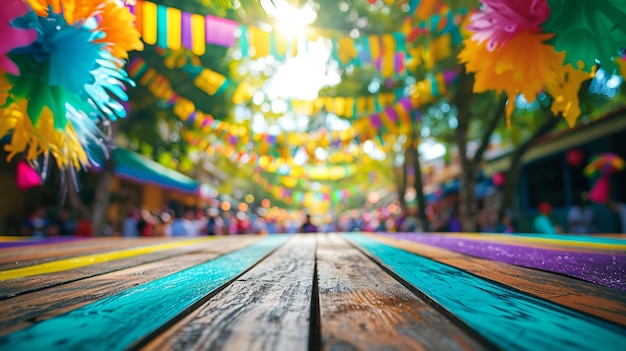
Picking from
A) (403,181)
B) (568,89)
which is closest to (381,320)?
(568,89)

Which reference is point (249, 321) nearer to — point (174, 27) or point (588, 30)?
point (588, 30)

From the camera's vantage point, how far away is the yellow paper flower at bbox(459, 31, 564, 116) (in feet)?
4.49

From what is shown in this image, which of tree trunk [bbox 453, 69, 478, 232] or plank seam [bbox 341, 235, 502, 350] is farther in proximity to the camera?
tree trunk [bbox 453, 69, 478, 232]

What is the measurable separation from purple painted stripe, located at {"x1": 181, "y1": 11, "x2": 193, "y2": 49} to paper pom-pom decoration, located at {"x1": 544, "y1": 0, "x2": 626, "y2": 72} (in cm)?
350

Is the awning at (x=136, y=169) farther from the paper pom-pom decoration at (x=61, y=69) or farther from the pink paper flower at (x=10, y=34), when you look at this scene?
the pink paper flower at (x=10, y=34)

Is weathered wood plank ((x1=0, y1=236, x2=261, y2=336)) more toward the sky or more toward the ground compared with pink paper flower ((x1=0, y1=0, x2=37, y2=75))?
more toward the ground

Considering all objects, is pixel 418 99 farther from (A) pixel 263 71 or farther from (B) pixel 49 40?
(B) pixel 49 40

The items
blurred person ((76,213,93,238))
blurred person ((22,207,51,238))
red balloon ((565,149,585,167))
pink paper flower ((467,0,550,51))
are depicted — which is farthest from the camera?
red balloon ((565,149,585,167))

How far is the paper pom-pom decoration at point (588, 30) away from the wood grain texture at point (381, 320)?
0.96 m

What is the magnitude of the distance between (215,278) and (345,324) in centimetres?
59

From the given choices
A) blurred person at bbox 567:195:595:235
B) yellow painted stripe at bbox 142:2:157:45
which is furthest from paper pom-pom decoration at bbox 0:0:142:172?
blurred person at bbox 567:195:595:235

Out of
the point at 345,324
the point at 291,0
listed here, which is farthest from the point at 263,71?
the point at 345,324

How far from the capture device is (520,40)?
1.37 m

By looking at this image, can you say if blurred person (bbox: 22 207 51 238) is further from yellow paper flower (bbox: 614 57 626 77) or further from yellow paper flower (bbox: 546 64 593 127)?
yellow paper flower (bbox: 614 57 626 77)
